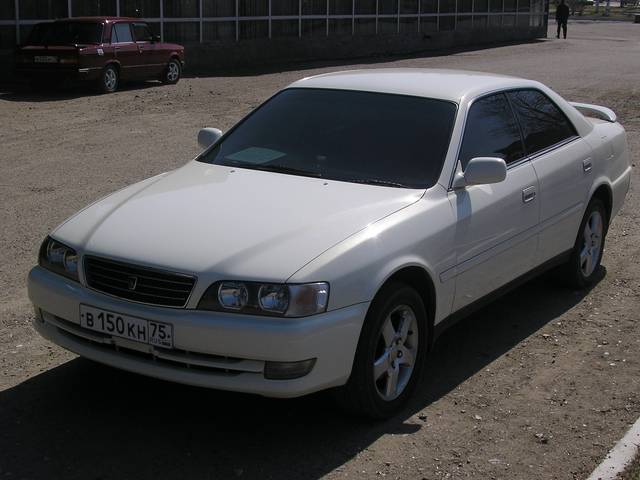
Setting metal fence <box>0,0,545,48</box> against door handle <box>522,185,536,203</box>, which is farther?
metal fence <box>0,0,545,48</box>

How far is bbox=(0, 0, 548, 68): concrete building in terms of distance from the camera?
23.8m

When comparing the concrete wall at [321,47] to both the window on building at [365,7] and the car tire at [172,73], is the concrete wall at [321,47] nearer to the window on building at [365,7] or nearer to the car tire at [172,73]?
the window on building at [365,7]

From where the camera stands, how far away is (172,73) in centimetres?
2256

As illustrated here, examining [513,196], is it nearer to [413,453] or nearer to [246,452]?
[413,453]

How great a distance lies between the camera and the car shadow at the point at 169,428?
442 centimetres

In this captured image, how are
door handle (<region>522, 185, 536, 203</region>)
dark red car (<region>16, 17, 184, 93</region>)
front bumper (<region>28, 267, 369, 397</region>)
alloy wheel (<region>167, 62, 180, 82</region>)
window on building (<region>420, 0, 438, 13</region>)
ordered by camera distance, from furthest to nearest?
window on building (<region>420, 0, 438, 13</region>) < alloy wheel (<region>167, 62, 180, 82</region>) < dark red car (<region>16, 17, 184, 93</region>) < door handle (<region>522, 185, 536, 203</region>) < front bumper (<region>28, 267, 369, 397</region>)

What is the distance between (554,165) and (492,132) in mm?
654

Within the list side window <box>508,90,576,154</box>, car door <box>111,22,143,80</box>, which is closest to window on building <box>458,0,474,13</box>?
car door <box>111,22,143,80</box>

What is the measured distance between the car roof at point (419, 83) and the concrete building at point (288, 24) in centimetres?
1762

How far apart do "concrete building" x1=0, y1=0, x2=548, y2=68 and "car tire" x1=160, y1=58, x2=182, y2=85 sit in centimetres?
303

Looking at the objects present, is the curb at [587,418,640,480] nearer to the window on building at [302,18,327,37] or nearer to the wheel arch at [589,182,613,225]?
the wheel arch at [589,182,613,225]

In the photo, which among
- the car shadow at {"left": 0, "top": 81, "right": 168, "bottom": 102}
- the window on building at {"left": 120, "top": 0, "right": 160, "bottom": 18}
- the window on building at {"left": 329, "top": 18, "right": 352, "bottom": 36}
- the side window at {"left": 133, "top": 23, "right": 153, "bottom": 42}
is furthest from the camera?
the window on building at {"left": 329, "top": 18, "right": 352, "bottom": 36}

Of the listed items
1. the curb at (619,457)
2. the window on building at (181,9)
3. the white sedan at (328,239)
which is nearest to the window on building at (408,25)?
the window on building at (181,9)

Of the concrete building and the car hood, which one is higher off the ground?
the concrete building
